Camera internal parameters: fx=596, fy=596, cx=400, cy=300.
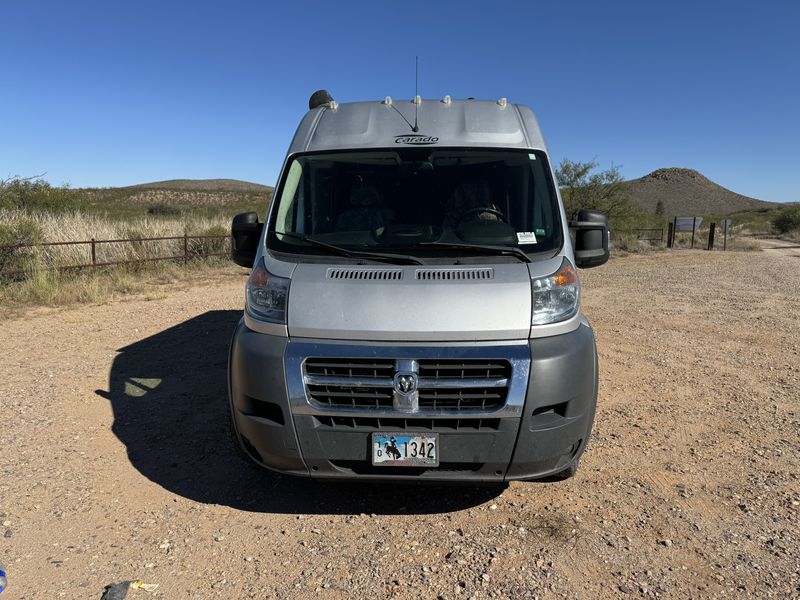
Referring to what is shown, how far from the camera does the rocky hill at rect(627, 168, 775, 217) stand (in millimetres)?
103750

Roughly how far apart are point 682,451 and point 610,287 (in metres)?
9.49

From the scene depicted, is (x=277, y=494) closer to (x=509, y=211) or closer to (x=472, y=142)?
(x=509, y=211)

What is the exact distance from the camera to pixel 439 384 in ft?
9.70

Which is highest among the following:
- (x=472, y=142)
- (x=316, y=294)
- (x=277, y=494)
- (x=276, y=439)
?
(x=472, y=142)

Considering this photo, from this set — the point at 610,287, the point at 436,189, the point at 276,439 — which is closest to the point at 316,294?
the point at 276,439

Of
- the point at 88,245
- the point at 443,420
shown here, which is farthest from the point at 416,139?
the point at 88,245

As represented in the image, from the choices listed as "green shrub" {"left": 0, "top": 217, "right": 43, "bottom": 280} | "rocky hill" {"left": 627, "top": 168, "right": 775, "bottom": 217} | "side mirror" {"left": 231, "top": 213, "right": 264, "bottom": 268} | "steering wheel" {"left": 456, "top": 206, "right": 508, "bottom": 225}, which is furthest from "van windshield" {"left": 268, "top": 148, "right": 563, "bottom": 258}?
"rocky hill" {"left": 627, "top": 168, "right": 775, "bottom": 217}

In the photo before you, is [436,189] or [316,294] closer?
[316,294]

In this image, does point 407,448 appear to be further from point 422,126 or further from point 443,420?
point 422,126

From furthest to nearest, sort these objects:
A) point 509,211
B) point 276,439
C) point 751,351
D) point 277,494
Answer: point 751,351 → point 509,211 → point 277,494 → point 276,439

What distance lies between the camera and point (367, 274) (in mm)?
3227

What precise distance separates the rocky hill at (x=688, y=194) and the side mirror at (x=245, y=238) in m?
103

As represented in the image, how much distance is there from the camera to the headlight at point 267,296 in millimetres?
3207

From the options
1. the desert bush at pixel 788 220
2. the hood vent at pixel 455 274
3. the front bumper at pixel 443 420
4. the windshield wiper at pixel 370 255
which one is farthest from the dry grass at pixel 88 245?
the desert bush at pixel 788 220
